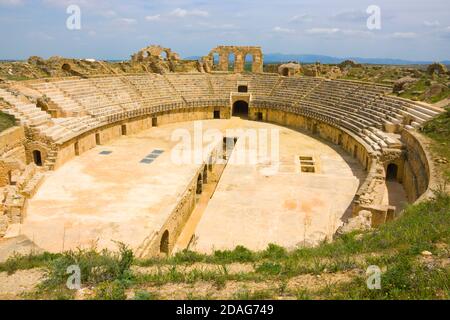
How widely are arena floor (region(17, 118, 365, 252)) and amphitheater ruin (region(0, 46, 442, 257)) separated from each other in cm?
7

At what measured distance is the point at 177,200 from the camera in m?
14.7

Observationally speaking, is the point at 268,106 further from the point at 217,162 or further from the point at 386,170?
the point at 386,170

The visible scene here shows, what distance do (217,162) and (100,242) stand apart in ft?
36.0

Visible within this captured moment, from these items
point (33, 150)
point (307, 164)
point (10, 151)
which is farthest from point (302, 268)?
point (33, 150)

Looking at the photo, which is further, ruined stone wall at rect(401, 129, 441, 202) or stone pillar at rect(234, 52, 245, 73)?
stone pillar at rect(234, 52, 245, 73)

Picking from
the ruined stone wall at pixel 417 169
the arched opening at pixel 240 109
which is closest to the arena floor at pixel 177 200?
the ruined stone wall at pixel 417 169

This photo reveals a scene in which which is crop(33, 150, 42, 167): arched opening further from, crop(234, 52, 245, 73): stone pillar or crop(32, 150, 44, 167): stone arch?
crop(234, 52, 245, 73): stone pillar

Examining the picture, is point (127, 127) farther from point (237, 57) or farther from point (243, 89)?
point (237, 57)

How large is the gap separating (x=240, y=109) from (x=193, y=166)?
1813cm

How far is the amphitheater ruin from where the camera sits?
1264cm

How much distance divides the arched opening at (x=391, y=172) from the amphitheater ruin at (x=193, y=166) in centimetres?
6

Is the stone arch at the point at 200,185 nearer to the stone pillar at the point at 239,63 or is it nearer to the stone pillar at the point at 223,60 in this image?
the stone pillar at the point at 239,63

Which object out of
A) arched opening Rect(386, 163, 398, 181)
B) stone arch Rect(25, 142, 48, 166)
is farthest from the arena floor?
arched opening Rect(386, 163, 398, 181)

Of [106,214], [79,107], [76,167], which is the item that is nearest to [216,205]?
[106,214]
